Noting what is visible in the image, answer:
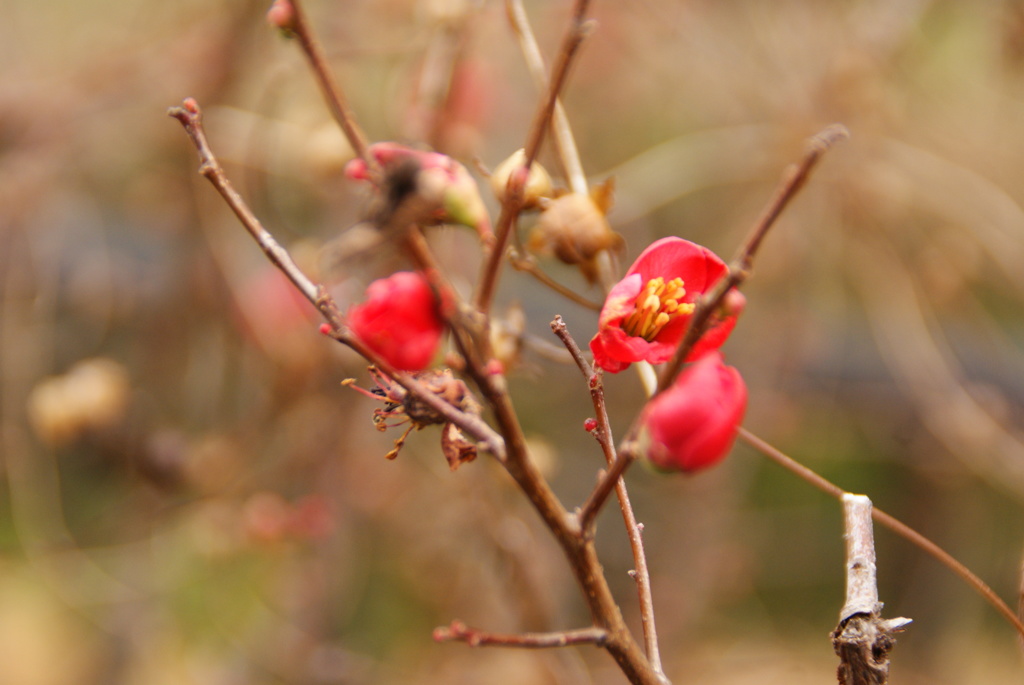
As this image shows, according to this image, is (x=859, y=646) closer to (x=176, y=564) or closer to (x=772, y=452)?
(x=772, y=452)

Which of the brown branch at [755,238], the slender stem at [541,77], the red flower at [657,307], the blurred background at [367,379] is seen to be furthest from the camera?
the blurred background at [367,379]

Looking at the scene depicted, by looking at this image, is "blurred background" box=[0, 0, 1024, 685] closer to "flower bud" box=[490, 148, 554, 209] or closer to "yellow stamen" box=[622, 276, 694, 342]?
"flower bud" box=[490, 148, 554, 209]

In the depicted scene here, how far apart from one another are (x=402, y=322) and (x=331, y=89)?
80mm

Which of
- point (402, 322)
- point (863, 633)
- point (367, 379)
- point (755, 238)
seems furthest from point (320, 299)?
point (367, 379)

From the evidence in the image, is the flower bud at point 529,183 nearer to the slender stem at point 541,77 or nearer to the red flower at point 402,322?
the slender stem at point 541,77

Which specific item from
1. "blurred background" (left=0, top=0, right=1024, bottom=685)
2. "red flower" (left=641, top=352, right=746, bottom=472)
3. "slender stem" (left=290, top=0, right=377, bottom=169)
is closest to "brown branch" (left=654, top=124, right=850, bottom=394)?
"red flower" (left=641, top=352, right=746, bottom=472)

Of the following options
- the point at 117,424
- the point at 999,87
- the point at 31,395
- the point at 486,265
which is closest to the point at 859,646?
the point at 486,265

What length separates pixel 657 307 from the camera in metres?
0.38

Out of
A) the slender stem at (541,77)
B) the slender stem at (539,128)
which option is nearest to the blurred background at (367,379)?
the slender stem at (541,77)

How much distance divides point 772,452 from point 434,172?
254 millimetres

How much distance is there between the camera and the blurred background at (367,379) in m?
1.05

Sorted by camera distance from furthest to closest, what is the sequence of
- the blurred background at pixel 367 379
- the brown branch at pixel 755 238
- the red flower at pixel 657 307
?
the blurred background at pixel 367 379 < the red flower at pixel 657 307 < the brown branch at pixel 755 238

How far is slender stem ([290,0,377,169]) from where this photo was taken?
0.68 ft

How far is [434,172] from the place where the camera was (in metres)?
0.22
